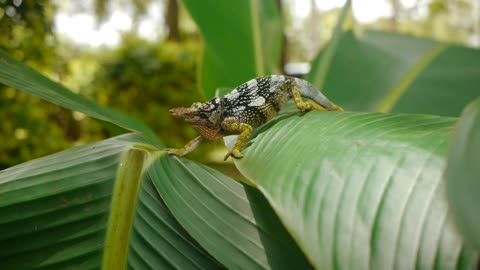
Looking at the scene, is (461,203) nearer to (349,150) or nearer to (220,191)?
(349,150)

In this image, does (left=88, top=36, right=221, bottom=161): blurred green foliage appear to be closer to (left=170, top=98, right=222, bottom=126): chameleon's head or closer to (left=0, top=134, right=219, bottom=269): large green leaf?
(left=170, top=98, right=222, bottom=126): chameleon's head

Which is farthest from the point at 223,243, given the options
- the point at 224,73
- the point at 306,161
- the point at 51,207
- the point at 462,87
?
the point at 462,87

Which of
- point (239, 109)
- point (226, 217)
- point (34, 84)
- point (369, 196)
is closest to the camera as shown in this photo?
point (369, 196)

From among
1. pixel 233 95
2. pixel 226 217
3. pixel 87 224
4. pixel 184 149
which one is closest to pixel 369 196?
pixel 226 217

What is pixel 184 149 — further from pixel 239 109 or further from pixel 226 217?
pixel 226 217

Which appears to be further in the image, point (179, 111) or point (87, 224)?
point (179, 111)

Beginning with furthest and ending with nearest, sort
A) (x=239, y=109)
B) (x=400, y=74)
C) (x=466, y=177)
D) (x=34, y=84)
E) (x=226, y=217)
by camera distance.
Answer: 1. (x=400, y=74)
2. (x=239, y=109)
3. (x=34, y=84)
4. (x=226, y=217)
5. (x=466, y=177)

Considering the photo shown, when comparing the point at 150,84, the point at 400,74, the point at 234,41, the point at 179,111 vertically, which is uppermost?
the point at 150,84
